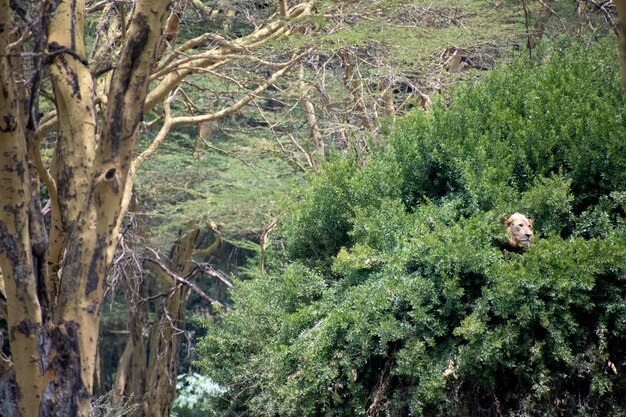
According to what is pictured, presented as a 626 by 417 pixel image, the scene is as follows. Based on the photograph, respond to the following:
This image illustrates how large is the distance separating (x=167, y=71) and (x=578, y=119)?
395 centimetres

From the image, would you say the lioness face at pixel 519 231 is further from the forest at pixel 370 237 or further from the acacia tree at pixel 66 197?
the acacia tree at pixel 66 197

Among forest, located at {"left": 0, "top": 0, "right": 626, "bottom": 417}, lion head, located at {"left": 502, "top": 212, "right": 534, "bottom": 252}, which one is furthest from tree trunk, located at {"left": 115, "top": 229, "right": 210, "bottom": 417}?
lion head, located at {"left": 502, "top": 212, "right": 534, "bottom": 252}

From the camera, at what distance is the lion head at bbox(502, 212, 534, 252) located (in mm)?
7125

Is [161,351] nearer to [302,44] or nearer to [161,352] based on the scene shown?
[161,352]

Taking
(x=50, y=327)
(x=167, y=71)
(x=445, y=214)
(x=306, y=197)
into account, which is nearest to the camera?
(x=50, y=327)

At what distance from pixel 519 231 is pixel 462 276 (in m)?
0.65

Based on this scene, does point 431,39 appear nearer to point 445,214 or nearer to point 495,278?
point 445,214

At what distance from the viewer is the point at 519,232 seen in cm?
714

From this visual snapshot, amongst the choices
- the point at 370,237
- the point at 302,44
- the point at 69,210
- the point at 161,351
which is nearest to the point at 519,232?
the point at 370,237

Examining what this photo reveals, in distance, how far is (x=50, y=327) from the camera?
5.23 m

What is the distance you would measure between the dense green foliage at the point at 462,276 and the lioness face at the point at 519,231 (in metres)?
0.09

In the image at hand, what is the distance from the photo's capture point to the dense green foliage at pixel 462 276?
6461 mm

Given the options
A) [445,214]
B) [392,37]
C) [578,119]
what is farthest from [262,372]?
[392,37]

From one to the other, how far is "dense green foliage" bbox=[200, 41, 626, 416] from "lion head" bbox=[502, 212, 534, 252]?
9 centimetres
